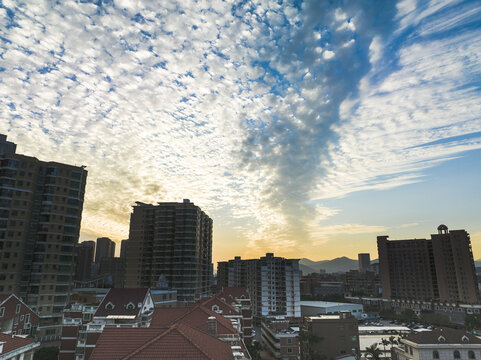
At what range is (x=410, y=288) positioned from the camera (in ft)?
584

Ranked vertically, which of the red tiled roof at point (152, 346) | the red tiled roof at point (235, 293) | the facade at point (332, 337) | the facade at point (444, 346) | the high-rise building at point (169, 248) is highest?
the high-rise building at point (169, 248)

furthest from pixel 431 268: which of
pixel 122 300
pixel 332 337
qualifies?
pixel 122 300

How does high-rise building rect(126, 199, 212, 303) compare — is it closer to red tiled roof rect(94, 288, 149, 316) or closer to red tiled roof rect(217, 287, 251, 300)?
red tiled roof rect(217, 287, 251, 300)

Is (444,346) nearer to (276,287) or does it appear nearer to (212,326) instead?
(212,326)

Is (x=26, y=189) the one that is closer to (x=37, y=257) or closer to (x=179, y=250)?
(x=37, y=257)

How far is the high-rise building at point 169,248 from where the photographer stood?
12381cm

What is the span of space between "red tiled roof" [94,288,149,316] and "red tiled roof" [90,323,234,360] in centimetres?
3009

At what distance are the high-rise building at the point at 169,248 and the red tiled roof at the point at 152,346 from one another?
94355 millimetres

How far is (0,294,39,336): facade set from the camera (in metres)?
60.0

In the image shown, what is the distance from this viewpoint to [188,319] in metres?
43.7

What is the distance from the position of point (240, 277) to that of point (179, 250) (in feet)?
243

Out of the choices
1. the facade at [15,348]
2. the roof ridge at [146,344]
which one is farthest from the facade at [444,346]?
the facade at [15,348]

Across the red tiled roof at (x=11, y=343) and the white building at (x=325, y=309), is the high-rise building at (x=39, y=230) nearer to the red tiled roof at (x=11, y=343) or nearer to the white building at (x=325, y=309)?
the red tiled roof at (x=11, y=343)

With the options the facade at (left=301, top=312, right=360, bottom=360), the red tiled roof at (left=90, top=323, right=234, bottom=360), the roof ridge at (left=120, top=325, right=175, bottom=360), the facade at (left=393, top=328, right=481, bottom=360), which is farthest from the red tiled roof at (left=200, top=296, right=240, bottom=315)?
the roof ridge at (left=120, top=325, right=175, bottom=360)
